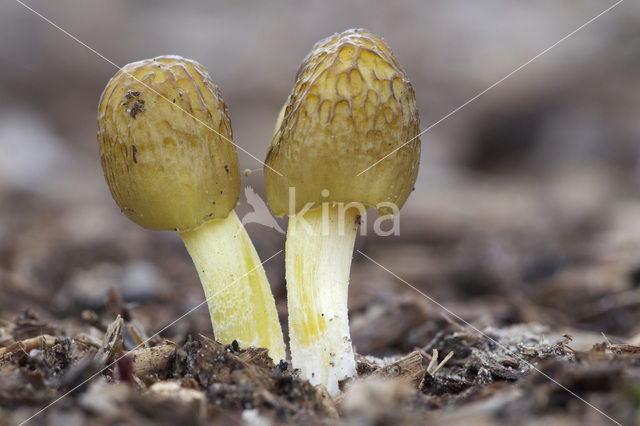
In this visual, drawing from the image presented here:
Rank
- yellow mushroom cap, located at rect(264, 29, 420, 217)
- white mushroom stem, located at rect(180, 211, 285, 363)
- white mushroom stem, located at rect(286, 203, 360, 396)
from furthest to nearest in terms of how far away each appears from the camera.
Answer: white mushroom stem, located at rect(180, 211, 285, 363) → white mushroom stem, located at rect(286, 203, 360, 396) → yellow mushroom cap, located at rect(264, 29, 420, 217)

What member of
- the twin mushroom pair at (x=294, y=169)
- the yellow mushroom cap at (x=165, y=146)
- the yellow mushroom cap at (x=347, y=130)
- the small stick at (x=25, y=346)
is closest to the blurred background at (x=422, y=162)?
the small stick at (x=25, y=346)

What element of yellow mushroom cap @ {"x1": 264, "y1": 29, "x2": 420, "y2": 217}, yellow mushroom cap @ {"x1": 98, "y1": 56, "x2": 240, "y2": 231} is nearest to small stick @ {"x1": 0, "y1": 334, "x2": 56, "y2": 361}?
yellow mushroom cap @ {"x1": 98, "y1": 56, "x2": 240, "y2": 231}

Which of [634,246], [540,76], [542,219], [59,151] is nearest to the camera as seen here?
[634,246]

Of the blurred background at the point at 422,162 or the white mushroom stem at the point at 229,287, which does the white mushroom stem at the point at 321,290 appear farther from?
the blurred background at the point at 422,162

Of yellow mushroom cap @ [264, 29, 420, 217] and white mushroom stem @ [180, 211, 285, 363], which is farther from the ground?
yellow mushroom cap @ [264, 29, 420, 217]

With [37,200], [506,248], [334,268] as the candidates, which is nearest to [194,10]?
[37,200]

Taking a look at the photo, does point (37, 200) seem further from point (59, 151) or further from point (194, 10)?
point (194, 10)

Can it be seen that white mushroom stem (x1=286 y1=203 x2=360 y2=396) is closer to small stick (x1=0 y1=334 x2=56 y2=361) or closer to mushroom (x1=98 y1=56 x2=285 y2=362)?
mushroom (x1=98 y1=56 x2=285 y2=362)
